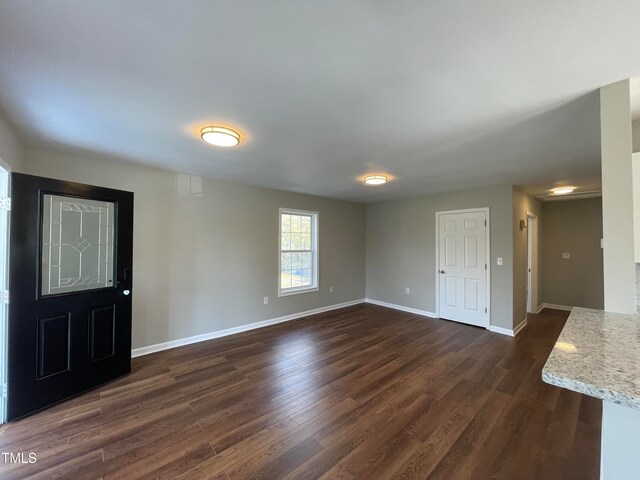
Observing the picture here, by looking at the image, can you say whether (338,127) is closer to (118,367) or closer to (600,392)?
(600,392)

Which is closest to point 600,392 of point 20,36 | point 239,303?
point 20,36

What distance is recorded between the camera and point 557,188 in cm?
→ 448

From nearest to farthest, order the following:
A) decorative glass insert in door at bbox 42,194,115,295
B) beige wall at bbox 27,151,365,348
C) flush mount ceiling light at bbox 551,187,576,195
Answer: decorative glass insert in door at bbox 42,194,115,295 → beige wall at bbox 27,151,365,348 → flush mount ceiling light at bbox 551,187,576,195

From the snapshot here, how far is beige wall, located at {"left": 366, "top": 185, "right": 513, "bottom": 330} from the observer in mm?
4234

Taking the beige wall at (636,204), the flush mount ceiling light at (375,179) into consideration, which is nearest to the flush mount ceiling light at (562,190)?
the flush mount ceiling light at (375,179)

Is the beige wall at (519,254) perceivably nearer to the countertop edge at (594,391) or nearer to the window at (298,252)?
the window at (298,252)

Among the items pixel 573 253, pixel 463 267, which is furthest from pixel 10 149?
pixel 573 253

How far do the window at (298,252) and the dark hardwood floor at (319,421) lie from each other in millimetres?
1771

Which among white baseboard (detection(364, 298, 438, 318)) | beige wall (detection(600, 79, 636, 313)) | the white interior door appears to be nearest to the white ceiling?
beige wall (detection(600, 79, 636, 313))

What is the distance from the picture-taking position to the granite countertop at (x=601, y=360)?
78 centimetres

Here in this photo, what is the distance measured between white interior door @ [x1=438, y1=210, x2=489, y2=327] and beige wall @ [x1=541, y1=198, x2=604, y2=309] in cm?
265

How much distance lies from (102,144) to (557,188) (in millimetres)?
6526

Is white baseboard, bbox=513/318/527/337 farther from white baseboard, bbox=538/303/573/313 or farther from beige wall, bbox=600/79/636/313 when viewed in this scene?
beige wall, bbox=600/79/636/313

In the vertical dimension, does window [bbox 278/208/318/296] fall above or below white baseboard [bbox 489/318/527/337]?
above
